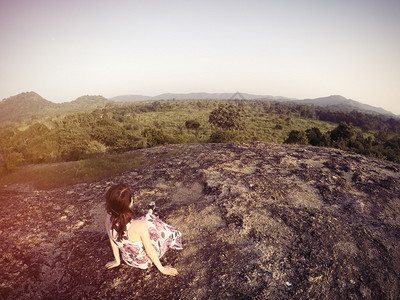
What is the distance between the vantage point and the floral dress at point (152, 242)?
3266mm

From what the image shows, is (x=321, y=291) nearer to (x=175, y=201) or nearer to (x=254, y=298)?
(x=254, y=298)

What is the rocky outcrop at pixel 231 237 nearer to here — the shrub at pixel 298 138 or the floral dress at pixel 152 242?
the floral dress at pixel 152 242

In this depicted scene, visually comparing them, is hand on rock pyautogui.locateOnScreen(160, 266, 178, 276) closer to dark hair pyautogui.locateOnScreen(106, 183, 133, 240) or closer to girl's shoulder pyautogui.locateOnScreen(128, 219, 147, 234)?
girl's shoulder pyautogui.locateOnScreen(128, 219, 147, 234)

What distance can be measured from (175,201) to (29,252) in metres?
3.29

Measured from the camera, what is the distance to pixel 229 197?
18.9 feet

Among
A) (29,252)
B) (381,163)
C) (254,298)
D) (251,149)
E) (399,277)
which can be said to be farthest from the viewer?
(251,149)

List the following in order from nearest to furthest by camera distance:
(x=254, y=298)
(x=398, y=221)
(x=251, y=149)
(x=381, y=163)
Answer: (x=254, y=298), (x=398, y=221), (x=381, y=163), (x=251, y=149)

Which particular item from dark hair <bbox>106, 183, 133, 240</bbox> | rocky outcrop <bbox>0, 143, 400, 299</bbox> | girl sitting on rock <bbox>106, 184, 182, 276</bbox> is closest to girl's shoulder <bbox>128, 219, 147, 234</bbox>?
girl sitting on rock <bbox>106, 184, 182, 276</bbox>

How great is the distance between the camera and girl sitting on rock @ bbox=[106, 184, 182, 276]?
2.75 m

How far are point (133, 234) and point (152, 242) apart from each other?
1.79ft

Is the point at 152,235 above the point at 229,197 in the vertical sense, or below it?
above

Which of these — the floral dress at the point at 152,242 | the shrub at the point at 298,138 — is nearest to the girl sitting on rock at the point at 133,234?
the floral dress at the point at 152,242

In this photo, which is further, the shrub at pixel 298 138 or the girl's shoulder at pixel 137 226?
the shrub at pixel 298 138

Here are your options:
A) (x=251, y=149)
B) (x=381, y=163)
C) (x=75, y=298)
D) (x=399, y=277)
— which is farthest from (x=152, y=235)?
(x=381, y=163)
